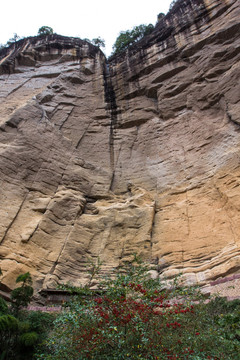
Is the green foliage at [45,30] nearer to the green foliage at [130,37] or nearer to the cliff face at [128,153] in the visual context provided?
the green foliage at [130,37]

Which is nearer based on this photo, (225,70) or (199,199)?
(199,199)

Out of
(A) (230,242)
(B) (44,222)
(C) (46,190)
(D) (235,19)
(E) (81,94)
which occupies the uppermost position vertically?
(D) (235,19)

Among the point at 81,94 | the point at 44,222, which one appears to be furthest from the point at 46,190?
the point at 81,94

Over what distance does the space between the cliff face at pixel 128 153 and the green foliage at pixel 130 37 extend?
5.51 m

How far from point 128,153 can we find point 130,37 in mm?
16465

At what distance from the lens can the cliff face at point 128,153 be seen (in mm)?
13375

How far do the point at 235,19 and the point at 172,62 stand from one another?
4.38 meters

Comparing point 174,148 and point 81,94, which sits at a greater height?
point 81,94

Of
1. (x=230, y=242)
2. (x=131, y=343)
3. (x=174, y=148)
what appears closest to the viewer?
(x=131, y=343)

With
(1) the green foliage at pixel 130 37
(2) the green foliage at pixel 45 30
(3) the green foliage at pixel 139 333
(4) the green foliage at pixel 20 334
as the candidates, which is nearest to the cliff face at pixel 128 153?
(4) the green foliage at pixel 20 334

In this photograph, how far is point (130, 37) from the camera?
30.2m

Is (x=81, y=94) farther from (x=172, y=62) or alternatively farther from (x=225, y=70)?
(x=225, y=70)

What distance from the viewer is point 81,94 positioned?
2192cm

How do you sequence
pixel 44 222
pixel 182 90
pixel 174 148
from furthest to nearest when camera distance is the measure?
pixel 182 90 → pixel 174 148 → pixel 44 222
